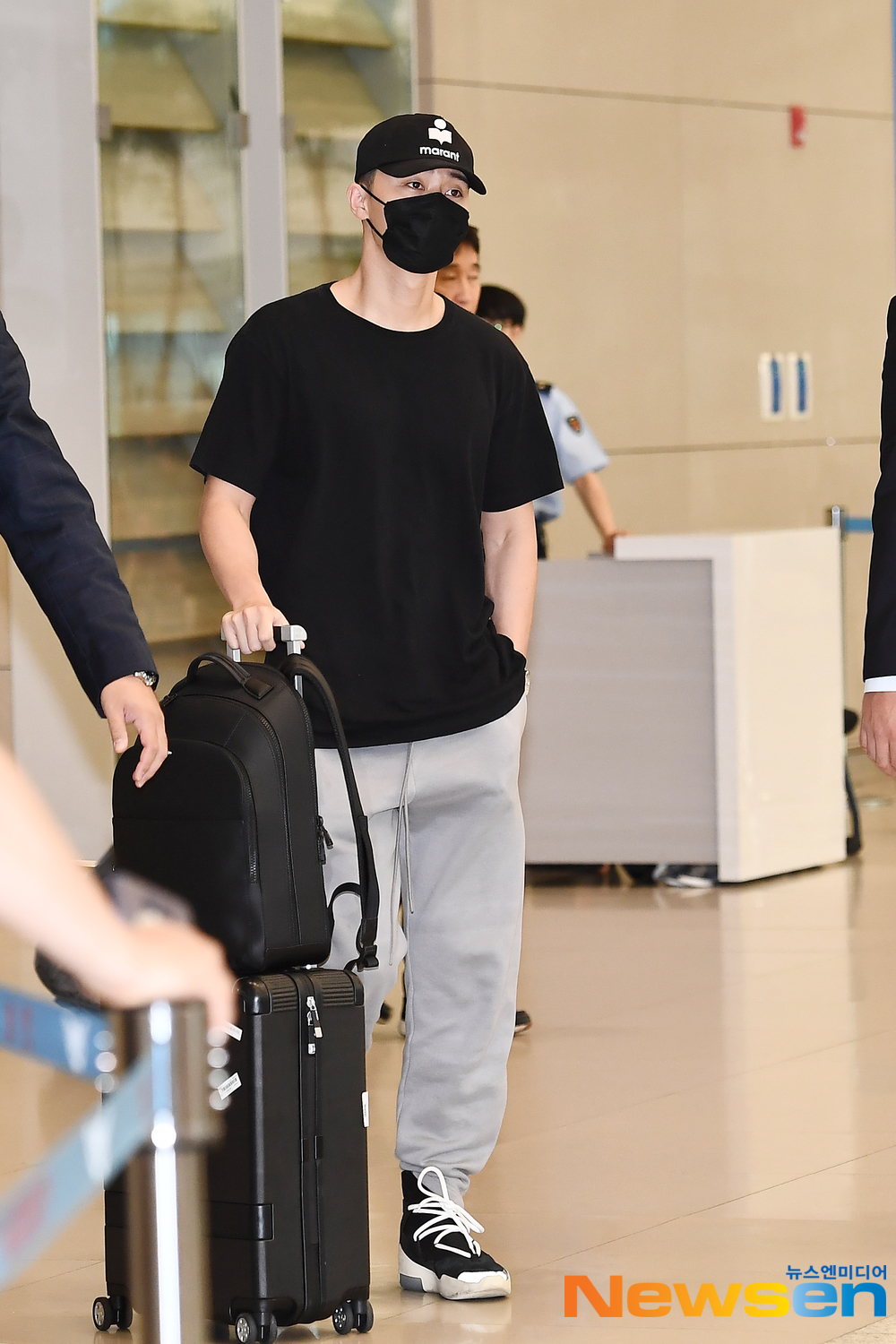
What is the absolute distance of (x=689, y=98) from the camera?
34.3 ft

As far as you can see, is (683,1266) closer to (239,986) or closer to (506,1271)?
→ (506,1271)

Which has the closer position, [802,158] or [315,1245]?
[315,1245]

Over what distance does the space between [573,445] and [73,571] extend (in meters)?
5.09

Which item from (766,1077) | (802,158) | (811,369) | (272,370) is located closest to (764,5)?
(802,158)

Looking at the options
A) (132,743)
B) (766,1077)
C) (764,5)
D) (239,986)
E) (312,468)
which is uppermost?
(764,5)

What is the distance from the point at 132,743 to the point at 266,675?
0.21m

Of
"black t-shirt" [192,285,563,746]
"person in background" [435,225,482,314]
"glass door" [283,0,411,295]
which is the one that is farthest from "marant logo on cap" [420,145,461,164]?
"glass door" [283,0,411,295]

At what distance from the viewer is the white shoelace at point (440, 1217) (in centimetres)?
322

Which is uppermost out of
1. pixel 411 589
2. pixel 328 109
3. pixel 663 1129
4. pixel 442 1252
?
pixel 328 109

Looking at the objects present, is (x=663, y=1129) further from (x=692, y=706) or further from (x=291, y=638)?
(x=692, y=706)

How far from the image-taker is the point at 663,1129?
4.20 m

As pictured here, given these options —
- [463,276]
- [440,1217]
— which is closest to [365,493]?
[440,1217]

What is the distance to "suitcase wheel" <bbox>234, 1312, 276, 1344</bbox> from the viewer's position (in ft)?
9.51

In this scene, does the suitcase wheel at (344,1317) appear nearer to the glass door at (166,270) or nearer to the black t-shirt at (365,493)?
the black t-shirt at (365,493)
